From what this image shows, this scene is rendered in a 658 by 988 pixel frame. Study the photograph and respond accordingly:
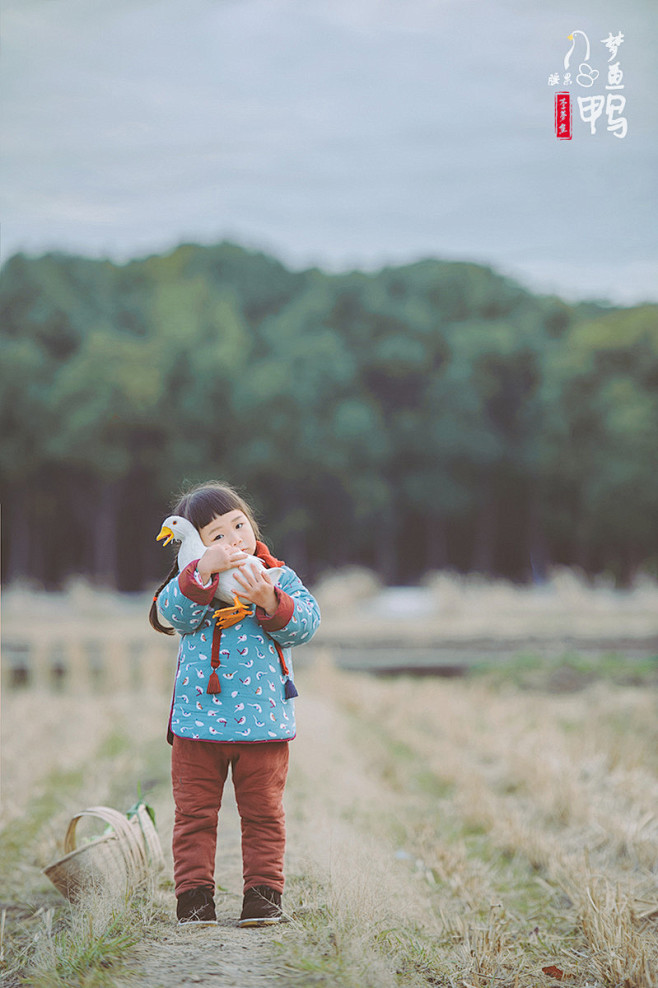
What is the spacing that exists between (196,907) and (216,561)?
1039mm

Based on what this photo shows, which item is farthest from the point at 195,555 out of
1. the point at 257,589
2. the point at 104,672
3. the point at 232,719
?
the point at 104,672

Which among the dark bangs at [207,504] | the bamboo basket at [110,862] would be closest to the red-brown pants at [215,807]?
the bamboo basket at [110,862]

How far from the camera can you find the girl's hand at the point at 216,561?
3.03 metres

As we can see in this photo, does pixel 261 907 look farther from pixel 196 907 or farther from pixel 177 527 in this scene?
pixel 177 527

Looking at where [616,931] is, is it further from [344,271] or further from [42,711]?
[344,271]

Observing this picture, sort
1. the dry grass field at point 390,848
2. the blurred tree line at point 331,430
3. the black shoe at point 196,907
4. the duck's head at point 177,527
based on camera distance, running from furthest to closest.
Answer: the blurred tree line at point 331,430 → the duck's head at point 177,527 → the black shoe at point 196,907 → the dry grass field at point 390,848

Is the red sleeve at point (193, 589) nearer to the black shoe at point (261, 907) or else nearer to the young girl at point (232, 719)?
the young girl at point (232, 719)

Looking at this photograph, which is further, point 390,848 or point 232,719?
point 390,848

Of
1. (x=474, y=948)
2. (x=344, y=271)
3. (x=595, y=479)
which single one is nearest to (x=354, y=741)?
(x=474, y=948)

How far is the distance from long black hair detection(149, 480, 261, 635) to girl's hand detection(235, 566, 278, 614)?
A: 26 centimetres

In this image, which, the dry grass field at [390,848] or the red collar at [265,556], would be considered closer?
the dry grass field at [390,848]

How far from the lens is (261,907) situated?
2.99m

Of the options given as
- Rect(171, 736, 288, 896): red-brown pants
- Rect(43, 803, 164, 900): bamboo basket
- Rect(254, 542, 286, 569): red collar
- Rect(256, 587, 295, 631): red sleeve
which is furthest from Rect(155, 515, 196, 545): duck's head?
Rect(43, 803, 164, 900): bamboo basket

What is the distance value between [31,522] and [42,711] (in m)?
19.1
